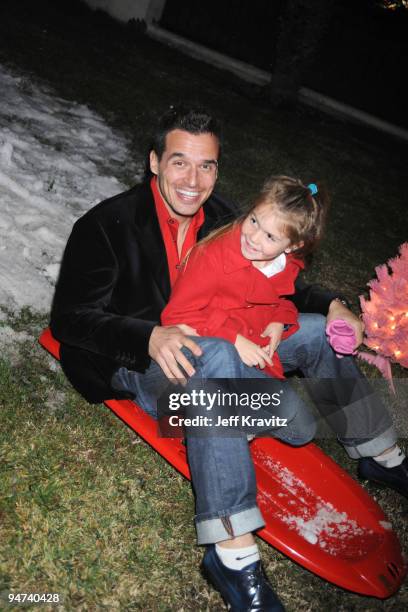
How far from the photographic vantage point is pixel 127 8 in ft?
39.6

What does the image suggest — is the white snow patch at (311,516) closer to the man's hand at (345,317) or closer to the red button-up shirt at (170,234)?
the man's hand at (345,317)

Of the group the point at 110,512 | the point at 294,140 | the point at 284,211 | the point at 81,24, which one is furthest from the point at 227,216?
the point at 81,24

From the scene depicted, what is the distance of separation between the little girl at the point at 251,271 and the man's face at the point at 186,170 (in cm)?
18

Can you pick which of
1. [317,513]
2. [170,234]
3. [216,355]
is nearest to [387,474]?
[317,513]

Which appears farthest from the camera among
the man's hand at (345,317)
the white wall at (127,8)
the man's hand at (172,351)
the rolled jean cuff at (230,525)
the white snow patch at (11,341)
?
the white wall at (127,8)

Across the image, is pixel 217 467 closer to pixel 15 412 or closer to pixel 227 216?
pixel 15 412

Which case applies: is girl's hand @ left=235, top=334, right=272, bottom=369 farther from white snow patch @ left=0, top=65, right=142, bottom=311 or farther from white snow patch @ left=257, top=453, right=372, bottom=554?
white snow patch @ left=0, top=65, right=142, bottom=311

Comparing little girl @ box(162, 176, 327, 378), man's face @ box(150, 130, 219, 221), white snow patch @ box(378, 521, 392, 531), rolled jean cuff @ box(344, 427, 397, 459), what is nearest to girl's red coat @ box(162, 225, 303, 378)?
little girl @ box(162, 176, 327, 378)

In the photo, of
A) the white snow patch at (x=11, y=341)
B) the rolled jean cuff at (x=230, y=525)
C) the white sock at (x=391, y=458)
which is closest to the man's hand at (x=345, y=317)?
the white sock at (x=391, y=458)

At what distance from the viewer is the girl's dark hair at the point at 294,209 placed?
223cm

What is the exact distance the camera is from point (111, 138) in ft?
18.5

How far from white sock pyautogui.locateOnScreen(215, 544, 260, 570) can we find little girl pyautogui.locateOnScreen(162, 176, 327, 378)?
0.69 m

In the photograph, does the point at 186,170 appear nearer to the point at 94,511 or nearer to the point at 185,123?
the point at 185,123

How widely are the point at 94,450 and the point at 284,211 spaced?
4.48ft
